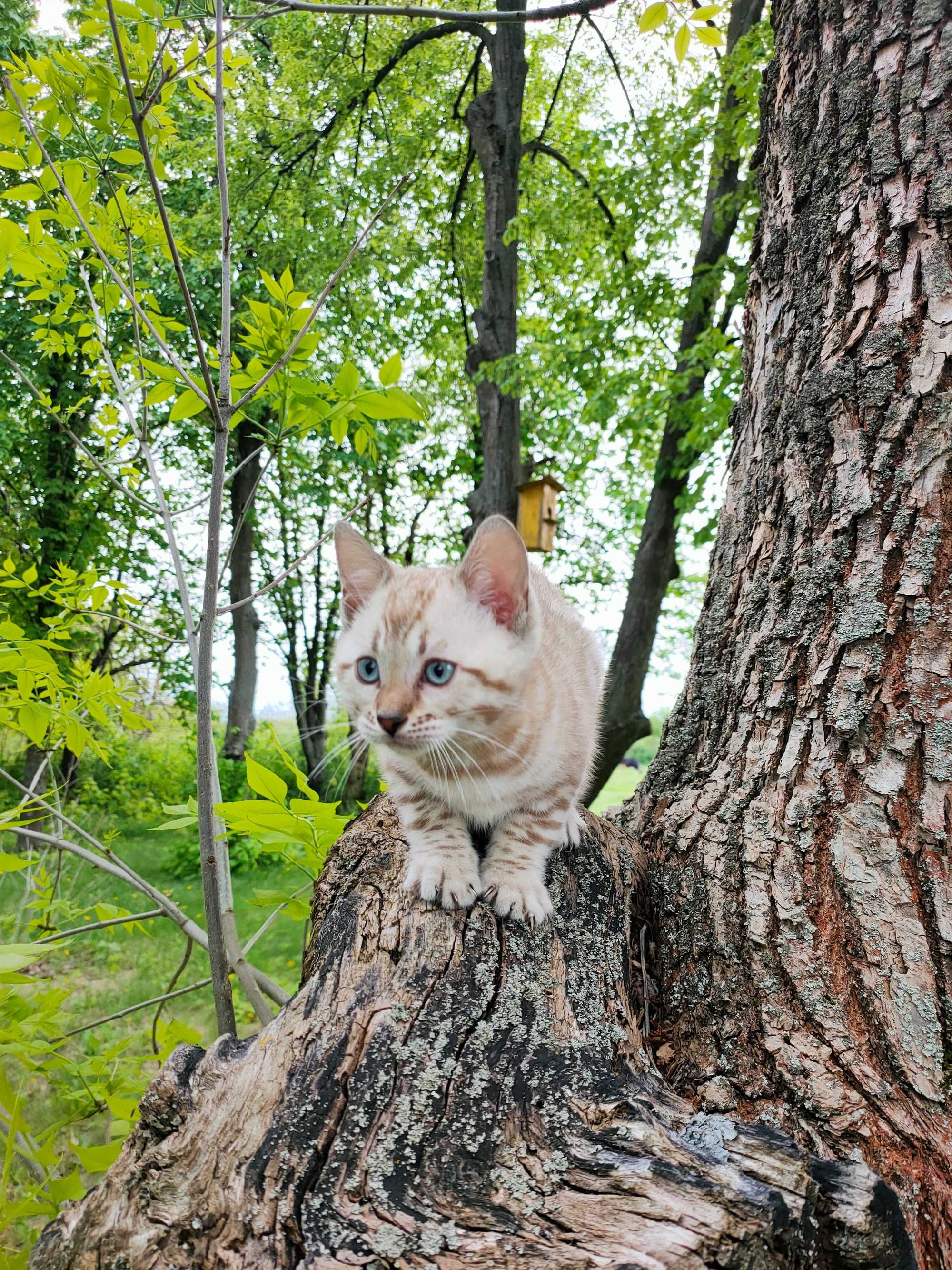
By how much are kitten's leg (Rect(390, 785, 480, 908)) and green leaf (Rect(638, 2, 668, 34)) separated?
169 cm

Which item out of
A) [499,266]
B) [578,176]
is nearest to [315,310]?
[499,266]

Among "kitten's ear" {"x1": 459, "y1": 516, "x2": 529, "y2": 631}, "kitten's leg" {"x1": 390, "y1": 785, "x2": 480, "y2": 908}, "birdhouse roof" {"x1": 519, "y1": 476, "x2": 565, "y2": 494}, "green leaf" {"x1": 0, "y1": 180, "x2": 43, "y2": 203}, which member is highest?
"birdhouse roof" {"x1": 519, "y1": 476, "x2": 565, "y2": 494}

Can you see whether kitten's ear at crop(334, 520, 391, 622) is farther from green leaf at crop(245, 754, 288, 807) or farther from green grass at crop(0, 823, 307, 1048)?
green grass at crop(0, 823, 307, 1048)

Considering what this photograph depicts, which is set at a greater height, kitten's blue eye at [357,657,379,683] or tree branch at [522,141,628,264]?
tree branch at [522,141,628,264]

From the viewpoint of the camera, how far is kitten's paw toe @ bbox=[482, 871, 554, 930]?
1522 mm

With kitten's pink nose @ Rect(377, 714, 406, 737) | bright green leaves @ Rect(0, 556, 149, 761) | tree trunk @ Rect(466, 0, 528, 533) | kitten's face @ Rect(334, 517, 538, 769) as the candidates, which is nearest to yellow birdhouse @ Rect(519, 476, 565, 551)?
tree trunk @ Rect(466, 0, 528, 533)

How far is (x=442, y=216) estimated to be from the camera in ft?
25.7

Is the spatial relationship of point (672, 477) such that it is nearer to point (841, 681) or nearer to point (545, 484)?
point (545, 484)

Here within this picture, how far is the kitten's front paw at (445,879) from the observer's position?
1.53 m

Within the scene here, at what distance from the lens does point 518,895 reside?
5.09 ft

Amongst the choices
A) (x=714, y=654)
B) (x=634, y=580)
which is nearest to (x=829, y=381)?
(x=714, y=654)

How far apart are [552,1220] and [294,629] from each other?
33.0 ft

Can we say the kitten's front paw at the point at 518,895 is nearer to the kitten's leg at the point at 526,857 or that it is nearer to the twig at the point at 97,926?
the kitten's leg at the point at 526,857

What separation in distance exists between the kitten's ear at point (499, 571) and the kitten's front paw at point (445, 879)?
1.82ft
